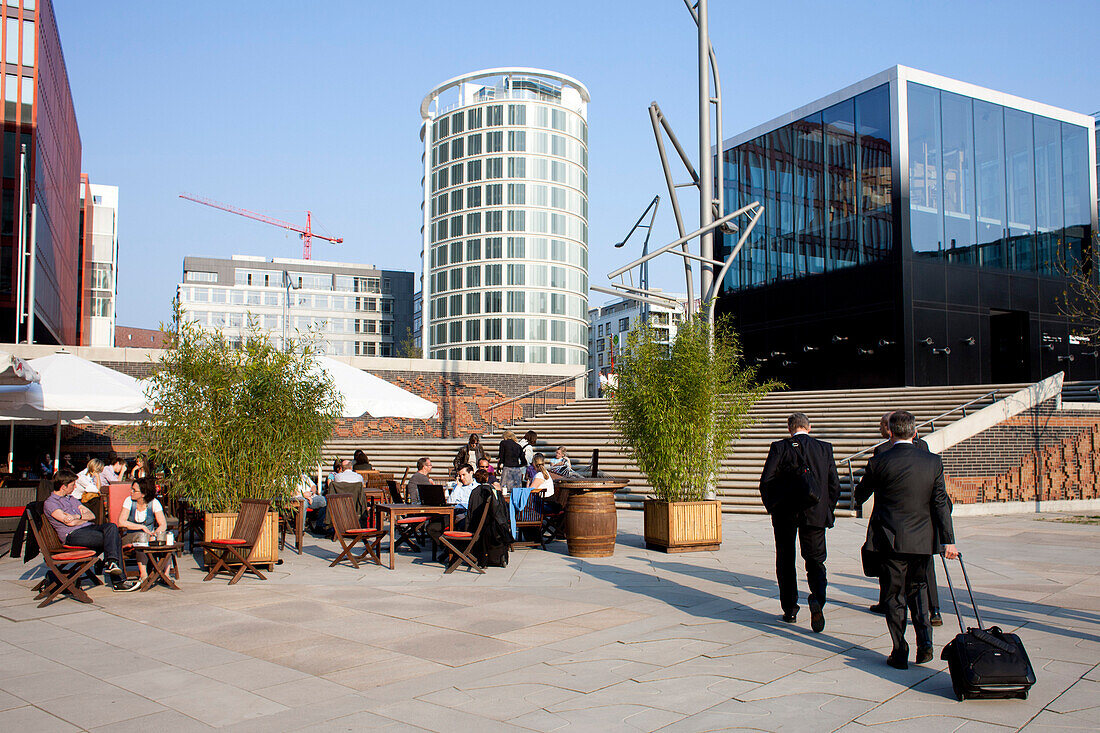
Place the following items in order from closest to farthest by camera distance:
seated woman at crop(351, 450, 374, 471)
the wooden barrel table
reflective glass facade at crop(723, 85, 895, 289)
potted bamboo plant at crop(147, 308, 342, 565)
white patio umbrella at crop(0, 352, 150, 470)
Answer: potted bamboo plant at crop(147, 308, 342, 565)
the wooden barrel table
white patio umbrella at crop(0, 352, 150, 470)
seated woman at crop(351, 450, 374, 471)
reflective glass facade at crop(723, 85, 895, 289)

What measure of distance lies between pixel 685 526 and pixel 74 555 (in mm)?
6841

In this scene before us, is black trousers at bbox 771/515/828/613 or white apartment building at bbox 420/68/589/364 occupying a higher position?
white apartment building at bbox 420/68/589/364

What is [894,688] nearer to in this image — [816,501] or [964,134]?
[816,501]

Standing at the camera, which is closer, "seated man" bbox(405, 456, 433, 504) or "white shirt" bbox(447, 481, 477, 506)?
"white shirt" bbox(447, 481, 477, 506)

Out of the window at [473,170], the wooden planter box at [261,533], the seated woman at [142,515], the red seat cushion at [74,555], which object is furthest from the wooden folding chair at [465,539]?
the window at [473,170]

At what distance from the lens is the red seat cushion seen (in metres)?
8.00

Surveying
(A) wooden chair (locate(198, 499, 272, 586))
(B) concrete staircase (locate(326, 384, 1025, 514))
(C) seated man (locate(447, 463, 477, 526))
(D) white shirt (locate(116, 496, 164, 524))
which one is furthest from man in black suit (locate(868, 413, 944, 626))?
(B) concrete staircase (locate(326, 384, 1025, 514))

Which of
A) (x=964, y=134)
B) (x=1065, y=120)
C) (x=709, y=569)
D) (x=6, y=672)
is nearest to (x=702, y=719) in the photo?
(x=6, y=672)

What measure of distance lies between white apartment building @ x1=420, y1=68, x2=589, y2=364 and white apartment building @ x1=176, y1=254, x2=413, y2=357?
81.3 feet

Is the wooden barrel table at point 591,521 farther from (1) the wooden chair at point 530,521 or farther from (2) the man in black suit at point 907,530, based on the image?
(2) the man in black suit at point 907,530

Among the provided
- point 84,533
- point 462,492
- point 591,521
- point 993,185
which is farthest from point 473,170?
point 84,533

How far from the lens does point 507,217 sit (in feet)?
271

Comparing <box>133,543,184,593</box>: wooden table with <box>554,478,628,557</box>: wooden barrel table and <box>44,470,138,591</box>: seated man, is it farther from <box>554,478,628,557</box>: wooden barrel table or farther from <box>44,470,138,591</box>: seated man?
<box>554,478,628,557</box>: wooden barrel table

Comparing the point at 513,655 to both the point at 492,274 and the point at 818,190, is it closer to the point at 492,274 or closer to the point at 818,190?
the point at 818,190
